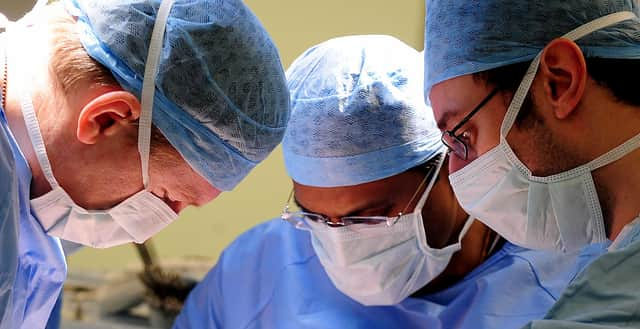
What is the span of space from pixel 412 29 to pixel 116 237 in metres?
1.23

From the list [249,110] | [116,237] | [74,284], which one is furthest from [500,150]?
[74,284]

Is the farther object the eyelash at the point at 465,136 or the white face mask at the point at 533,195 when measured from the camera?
the eyelash at the point at 465,136

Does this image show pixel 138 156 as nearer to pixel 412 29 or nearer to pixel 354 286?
pixel 354 286

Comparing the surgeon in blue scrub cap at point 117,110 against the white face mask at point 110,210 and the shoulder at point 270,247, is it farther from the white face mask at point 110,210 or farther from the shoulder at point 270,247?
the shoulder at point 270,247

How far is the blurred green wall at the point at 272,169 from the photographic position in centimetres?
228

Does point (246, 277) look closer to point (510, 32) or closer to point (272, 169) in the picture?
point (272, 169)

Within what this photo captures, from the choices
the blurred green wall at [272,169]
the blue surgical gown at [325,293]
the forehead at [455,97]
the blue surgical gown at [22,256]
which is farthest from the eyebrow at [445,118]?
the blurred green wall at [272,169]

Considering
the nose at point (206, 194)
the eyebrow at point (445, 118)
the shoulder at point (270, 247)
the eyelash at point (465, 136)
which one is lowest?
the shoulder at point (270, 247)

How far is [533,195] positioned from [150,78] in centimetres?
72

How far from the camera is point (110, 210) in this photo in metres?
1.41

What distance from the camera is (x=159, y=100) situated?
130 centimetres

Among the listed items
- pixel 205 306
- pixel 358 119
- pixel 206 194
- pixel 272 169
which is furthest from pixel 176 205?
pixel 272 169

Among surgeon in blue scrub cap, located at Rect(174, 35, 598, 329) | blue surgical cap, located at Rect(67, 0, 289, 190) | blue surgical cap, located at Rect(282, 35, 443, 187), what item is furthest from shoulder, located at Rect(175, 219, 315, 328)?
blue surgical cap, located at Rect(67, 0, 289, 190)

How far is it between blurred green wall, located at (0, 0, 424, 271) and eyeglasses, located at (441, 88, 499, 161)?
94cm
